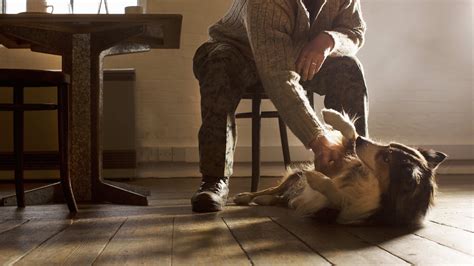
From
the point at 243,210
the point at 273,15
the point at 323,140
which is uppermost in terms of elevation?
the point at 273,15

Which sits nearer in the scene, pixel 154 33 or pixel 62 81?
pixel 62 81

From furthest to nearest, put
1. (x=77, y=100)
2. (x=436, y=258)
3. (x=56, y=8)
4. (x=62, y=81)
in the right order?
1. (x=56, y=8)
2. (x=77, y=100)
3. (x=62, y=81)
4. (x=436, y=258)

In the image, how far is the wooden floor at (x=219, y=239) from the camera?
137 centimetres

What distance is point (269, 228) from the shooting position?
5.99 ft

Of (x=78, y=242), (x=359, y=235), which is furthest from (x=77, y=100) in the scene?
(x=359, y=235)

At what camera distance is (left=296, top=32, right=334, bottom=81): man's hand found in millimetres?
2113

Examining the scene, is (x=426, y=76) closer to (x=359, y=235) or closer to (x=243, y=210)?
(x=243, y=210)

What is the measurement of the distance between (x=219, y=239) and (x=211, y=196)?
23.9 inches

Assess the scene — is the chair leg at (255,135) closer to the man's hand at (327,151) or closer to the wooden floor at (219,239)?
the wooden floor at (219,239)

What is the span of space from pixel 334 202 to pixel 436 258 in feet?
1.79

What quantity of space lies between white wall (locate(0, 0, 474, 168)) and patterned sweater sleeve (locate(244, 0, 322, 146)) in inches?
83.9

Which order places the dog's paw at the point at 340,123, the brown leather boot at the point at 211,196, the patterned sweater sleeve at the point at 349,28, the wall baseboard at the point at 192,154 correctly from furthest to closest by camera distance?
the wall baseboard at the point at 192,154 → the patterned sweater sleeve at the point at 349,28 → the brown leather boot at the point at 211,196 → the dog's paw at the point at 340,123

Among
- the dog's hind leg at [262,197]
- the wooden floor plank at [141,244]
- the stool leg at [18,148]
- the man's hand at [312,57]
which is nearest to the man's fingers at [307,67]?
the man's hand at [312,57]

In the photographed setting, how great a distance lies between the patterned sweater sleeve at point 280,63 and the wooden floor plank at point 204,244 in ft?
1.31
